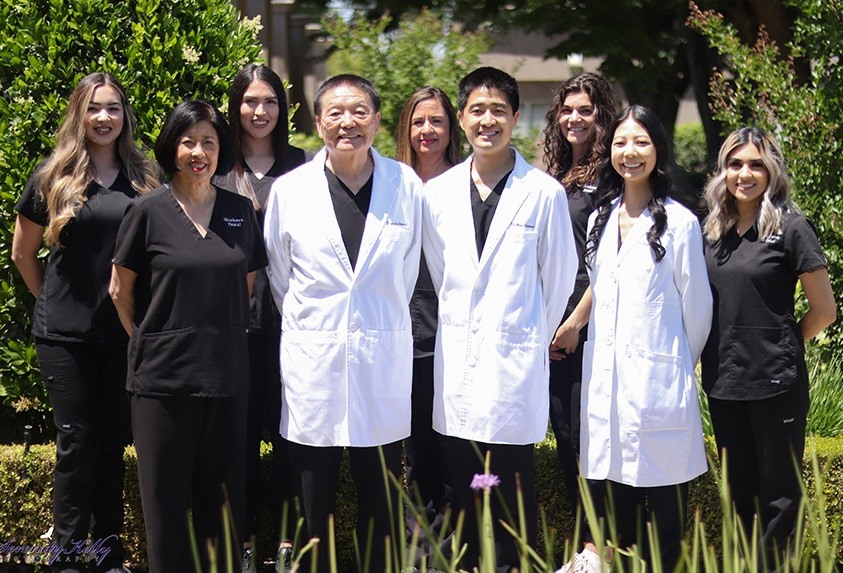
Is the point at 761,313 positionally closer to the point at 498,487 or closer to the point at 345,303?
the point at 498,487

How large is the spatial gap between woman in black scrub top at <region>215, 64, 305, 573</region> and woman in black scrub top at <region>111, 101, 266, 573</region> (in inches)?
19.1

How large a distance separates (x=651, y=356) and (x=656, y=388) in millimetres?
127

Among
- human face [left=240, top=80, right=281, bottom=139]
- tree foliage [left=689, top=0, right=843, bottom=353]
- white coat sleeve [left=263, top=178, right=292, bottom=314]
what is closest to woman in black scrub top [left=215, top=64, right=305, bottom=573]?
human face [left=240, top=80, right=281, bottom=139]

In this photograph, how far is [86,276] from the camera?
4.72m

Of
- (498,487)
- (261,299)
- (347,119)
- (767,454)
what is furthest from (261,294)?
(767,454)

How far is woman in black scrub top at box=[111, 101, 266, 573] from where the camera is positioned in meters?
4.21

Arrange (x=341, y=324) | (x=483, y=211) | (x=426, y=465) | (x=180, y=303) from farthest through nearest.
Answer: (x=426, y=465) < (x=483, y=211) < (x=341, y=324) < (x=180, y=303)

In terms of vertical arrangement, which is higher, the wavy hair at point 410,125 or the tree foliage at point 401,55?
the tree foliage at point 401,55

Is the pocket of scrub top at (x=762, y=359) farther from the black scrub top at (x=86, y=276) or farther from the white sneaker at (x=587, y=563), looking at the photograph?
the black scrub top at (x=86, y=276)

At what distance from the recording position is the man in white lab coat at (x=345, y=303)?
432 centimetres

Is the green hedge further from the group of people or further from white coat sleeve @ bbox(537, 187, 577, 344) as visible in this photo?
white coat sleeve @ bbox(537, 187, 577, 344)

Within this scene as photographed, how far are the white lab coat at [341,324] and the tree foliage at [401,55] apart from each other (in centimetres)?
1064

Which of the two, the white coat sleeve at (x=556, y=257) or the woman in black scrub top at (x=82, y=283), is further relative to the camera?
the woman in black scrub top at (x=82, y=283)

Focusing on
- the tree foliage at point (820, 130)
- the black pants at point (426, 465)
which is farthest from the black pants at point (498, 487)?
the tree foliage at point (820, 130)
